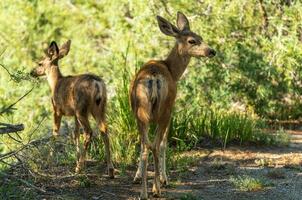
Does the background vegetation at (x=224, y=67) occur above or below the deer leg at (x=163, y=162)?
above

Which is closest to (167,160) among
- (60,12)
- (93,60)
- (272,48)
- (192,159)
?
(192,159)

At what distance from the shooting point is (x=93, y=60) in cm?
1838

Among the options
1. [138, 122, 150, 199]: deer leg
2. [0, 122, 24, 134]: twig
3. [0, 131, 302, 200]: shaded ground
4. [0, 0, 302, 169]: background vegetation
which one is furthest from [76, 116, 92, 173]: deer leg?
[0, 122, 24, 134]: twig

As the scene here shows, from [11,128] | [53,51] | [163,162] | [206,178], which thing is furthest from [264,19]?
[11,128]

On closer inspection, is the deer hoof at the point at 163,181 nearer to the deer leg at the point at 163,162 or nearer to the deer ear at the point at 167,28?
the deer leg at the point at 163,162

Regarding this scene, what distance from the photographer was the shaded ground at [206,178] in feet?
27.1

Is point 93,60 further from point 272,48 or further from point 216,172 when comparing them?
point 216,172

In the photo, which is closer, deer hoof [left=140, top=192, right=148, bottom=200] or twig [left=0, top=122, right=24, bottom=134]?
twig [left=0, top=122, right=24, bottom=134]

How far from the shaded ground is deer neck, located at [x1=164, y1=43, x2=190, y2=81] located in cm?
136

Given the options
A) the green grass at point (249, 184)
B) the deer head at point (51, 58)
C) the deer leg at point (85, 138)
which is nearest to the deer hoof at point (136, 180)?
the deer leg at point (85, 138)

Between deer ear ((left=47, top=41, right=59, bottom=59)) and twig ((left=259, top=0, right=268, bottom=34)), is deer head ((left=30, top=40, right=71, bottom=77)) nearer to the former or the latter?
deer ear ((left=47, top=41, right=59, bottom=59))

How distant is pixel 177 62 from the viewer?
9336 millimetres

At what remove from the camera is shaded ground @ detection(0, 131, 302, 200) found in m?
8.27

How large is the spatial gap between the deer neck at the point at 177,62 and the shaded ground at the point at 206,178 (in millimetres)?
1355
